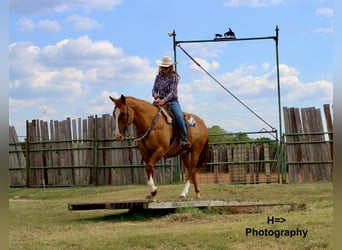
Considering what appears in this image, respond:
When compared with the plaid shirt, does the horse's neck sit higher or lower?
lower

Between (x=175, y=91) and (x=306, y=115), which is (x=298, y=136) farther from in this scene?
(x=175, y=91)

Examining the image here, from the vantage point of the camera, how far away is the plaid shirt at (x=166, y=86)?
10.2 meters

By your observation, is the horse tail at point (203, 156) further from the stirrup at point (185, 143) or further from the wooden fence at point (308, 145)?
the wooden fence at point (308, 145)

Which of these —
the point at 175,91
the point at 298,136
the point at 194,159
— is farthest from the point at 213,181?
the point at 175,91

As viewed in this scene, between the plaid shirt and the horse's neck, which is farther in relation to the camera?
the plaid shirt

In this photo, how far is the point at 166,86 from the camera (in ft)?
33.7

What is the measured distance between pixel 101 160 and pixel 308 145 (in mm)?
6626

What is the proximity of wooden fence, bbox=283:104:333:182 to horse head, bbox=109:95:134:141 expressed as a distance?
857 cm

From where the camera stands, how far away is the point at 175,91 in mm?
10266

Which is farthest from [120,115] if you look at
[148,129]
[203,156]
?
[203,156]

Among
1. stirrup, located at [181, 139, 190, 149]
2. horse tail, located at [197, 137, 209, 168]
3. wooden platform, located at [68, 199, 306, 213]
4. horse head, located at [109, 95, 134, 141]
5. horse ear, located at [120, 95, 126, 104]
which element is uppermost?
horse ear, located at [120, 95, 126, 104]

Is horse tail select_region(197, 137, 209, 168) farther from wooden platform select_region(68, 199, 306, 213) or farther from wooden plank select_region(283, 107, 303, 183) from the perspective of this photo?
wooden plank select_region(283, 107, 303, 183)

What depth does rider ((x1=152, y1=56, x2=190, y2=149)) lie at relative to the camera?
10.2 meters

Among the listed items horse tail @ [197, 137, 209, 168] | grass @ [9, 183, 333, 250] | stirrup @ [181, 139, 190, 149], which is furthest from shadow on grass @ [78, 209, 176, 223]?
horse tail @ [197, 137, 209, 168]
